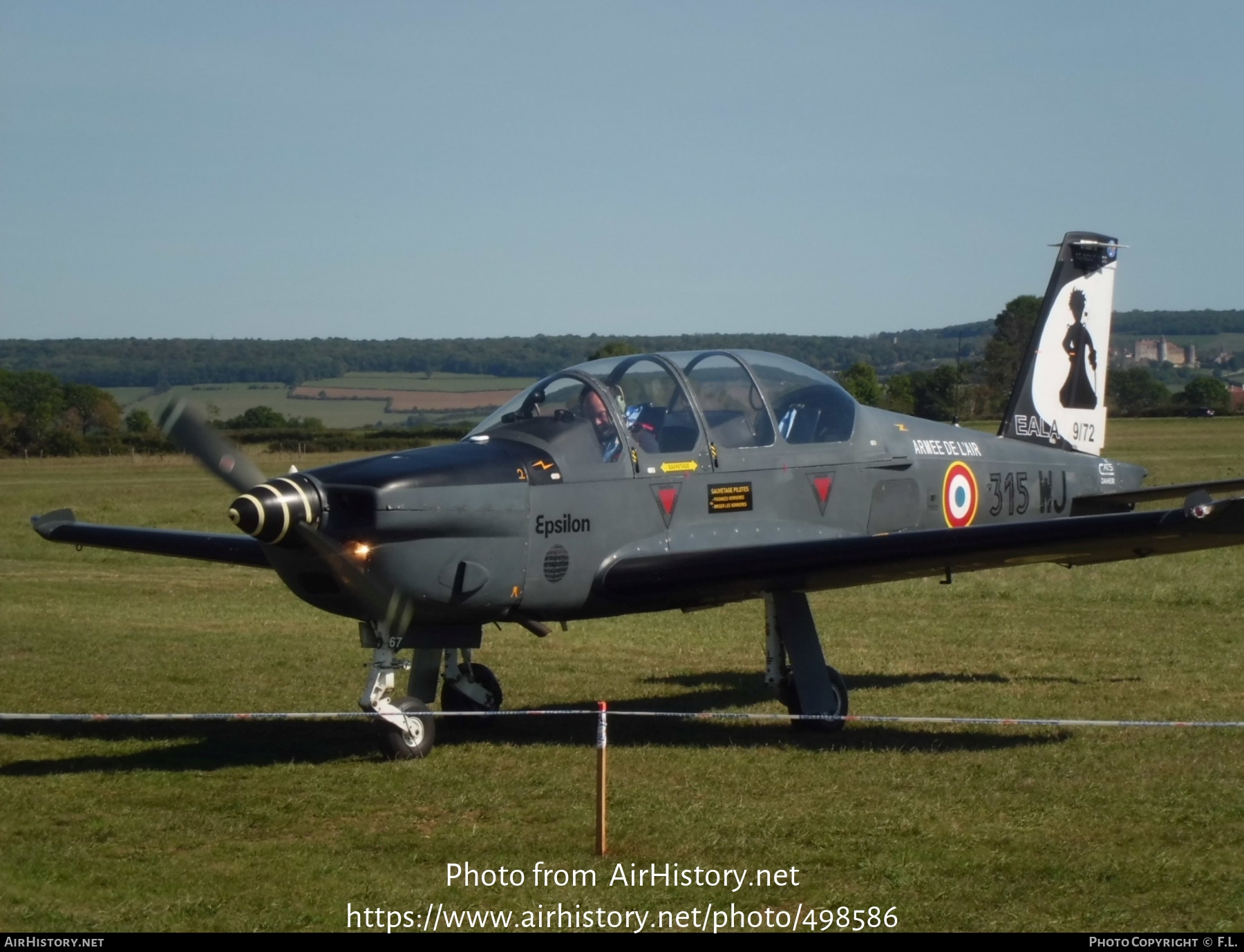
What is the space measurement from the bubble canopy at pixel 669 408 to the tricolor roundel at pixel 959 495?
4.08ft

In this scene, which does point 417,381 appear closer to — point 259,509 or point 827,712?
point 827,712

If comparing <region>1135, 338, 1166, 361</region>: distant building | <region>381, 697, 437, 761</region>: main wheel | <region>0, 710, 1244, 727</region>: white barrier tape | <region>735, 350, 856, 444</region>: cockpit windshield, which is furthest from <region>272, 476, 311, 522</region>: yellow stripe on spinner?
<region>1135, 338, 1166, 361</region>: distant building

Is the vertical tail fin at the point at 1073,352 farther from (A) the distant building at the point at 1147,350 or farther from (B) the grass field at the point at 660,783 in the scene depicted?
(A) the distant building at the point at 1147,350

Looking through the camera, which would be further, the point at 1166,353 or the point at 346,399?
the point at 1166,353

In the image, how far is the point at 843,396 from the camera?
1085 cm

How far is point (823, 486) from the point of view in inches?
413

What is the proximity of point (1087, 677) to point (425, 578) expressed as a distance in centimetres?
644

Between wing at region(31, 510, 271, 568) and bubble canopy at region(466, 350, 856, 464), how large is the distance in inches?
103

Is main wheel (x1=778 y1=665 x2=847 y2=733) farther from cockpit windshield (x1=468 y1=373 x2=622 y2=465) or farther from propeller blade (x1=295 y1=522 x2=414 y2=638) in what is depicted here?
propeller blade (x1=295 y1=522 x2=414 y2=638)

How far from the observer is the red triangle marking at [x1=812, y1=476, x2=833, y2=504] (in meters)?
10.4

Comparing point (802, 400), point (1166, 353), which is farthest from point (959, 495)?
point (1166, 353)

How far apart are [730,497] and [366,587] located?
2807 millimetres

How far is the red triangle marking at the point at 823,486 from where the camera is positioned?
1045 centimetres

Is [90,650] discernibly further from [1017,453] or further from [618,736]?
[1017,453]
